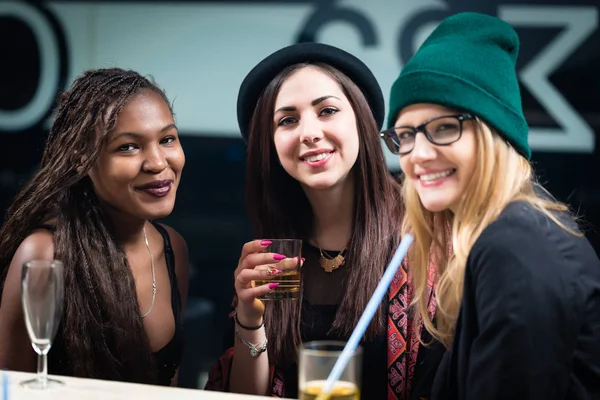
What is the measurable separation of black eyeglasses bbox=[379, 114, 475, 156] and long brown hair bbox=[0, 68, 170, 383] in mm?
1006

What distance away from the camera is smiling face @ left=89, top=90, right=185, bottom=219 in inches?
98.7

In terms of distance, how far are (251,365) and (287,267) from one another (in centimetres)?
45

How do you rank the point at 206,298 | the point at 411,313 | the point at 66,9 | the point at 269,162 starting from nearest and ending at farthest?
the point at 411,313 → the point at 269,162 → the point at 206,298 → the point at 66,9

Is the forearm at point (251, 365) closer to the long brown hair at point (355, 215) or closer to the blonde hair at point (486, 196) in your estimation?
the long brown hair at point (355, 215)

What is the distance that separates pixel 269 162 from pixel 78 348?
0.82 m

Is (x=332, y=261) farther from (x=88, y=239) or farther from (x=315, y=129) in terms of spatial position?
(x=88, y=239)

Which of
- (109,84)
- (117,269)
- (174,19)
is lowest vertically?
(117,269)

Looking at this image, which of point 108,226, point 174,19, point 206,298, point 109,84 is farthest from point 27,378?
point 174,19

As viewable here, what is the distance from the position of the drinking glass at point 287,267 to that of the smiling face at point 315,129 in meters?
0.36

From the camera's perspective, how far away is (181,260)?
281 centimetres

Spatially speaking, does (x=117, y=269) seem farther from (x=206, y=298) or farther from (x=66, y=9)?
(x=66, y=9)

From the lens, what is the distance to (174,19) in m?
3.15

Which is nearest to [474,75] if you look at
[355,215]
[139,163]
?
[355,215]

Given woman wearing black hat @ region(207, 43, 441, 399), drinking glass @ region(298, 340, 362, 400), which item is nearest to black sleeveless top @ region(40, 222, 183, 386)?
woman wearing black hat @ region(207, 43, 441, 399)
